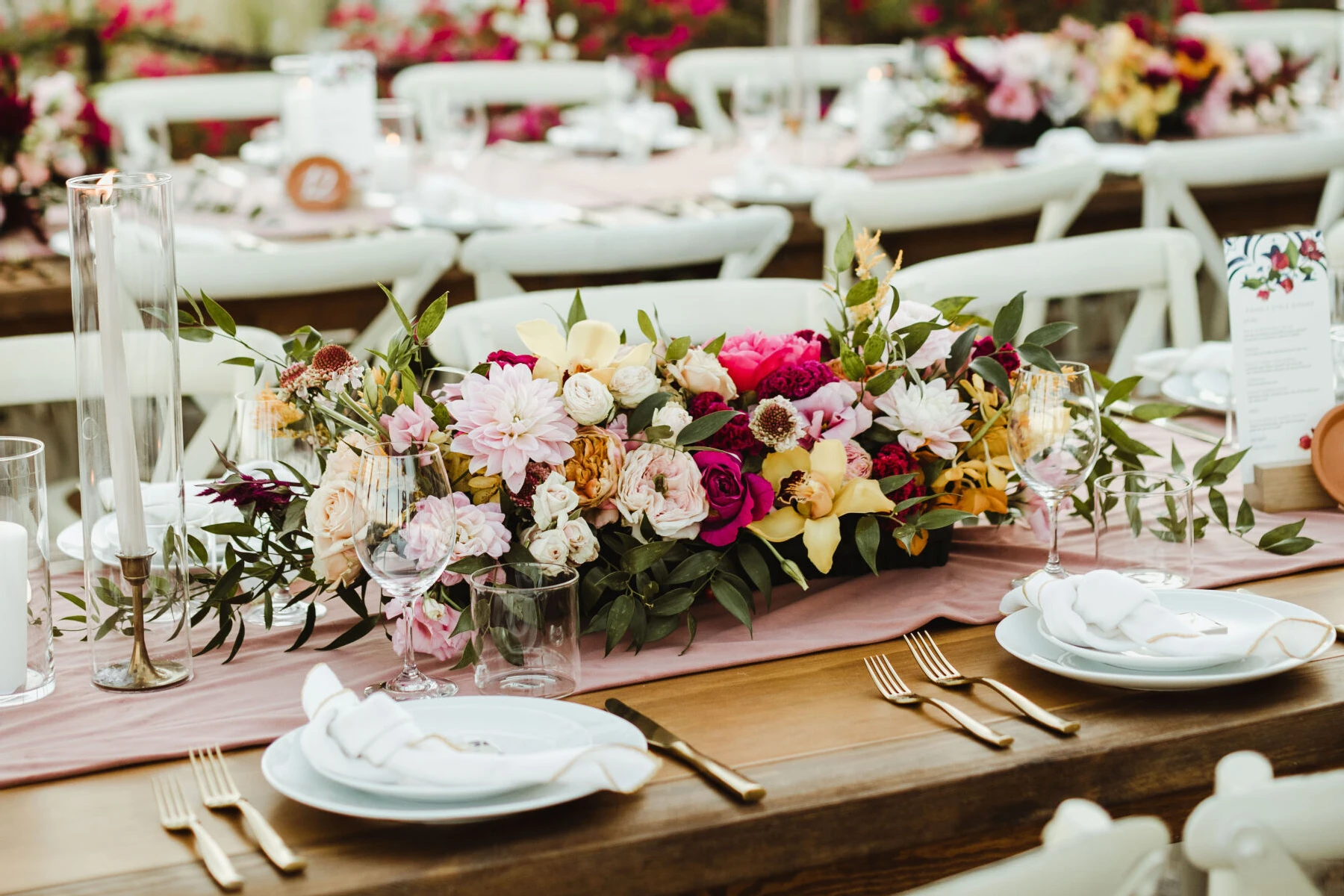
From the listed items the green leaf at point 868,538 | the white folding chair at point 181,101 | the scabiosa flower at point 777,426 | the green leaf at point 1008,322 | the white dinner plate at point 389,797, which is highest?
the white folding chair at point 181,101

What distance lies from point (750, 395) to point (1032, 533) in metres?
0.35

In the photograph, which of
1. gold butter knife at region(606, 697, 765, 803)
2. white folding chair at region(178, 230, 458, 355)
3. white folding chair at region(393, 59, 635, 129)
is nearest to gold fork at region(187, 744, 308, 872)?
gold butter knife at region(606, 697, 765, 803)

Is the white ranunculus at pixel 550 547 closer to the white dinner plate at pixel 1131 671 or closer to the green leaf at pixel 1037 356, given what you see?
the white dinner plate at pixel 1131 671

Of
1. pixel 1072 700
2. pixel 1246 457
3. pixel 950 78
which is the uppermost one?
pixel 950 78

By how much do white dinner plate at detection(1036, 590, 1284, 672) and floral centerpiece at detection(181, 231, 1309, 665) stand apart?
18 cm

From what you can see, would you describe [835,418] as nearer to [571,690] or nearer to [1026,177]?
[571,690]

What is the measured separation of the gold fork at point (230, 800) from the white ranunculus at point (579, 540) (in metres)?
→ 0.30

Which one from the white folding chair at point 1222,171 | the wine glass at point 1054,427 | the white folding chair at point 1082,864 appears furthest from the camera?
the white folding chair at point 1222,171

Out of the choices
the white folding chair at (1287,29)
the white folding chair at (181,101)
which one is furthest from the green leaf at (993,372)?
the white folding chair at (1287,29)

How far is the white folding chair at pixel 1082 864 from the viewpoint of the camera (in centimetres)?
73

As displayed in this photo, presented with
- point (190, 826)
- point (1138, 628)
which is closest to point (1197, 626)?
point (1138, 628)

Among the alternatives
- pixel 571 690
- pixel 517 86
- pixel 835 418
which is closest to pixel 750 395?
pixel 835 418

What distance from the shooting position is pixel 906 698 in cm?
113

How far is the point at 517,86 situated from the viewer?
468 centimetres
